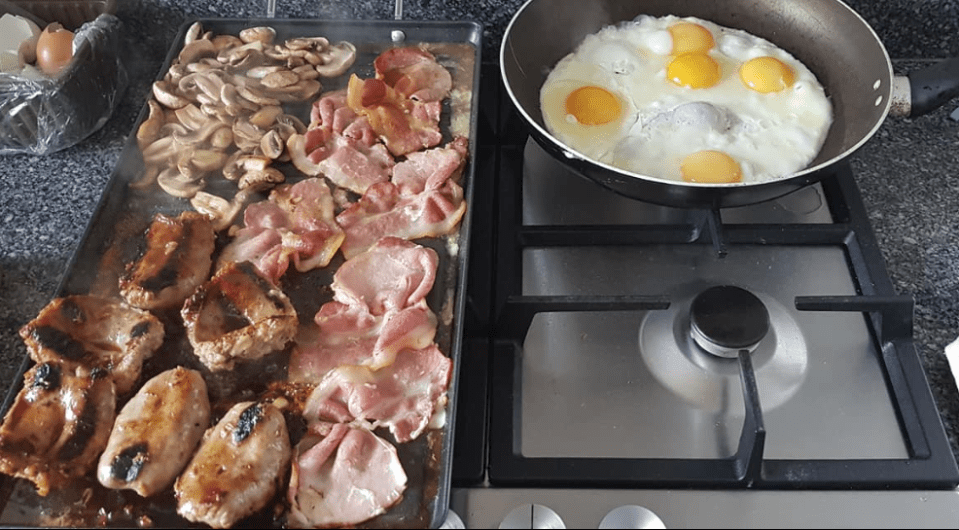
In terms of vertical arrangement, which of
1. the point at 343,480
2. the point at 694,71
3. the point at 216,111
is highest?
the point at 694,71

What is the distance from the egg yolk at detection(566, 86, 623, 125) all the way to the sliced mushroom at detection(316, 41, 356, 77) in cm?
47

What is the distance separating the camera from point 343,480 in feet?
3.10

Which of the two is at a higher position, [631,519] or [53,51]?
[53,51]

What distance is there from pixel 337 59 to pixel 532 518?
1.01 meters

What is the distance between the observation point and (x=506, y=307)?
1079 mm

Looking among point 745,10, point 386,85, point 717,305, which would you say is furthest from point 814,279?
point 386,85

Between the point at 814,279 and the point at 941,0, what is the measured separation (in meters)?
0.71

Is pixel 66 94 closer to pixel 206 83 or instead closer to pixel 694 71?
pixel 206 83

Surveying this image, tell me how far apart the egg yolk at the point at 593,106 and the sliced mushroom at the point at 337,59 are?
47 centimetres

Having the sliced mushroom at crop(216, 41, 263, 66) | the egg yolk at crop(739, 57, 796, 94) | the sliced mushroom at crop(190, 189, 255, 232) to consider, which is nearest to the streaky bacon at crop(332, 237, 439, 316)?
the sliced mushroom at crop(190, 189, 255, 232)

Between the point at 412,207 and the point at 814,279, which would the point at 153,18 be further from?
the point at 814,279

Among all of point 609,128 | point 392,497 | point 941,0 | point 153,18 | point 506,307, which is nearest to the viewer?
point 392,497

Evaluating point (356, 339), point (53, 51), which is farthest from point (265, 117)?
point (356, 339)

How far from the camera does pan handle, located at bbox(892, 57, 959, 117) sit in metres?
1.22
